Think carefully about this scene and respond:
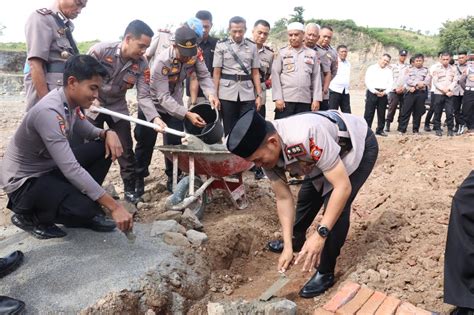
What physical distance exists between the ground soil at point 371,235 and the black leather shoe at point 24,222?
77cm

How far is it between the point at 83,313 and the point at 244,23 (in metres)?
4.16

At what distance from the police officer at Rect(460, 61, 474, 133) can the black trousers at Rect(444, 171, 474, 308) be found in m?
8.85

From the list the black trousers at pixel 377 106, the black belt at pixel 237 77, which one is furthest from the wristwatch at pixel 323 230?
the black trousers at pixel 377 106

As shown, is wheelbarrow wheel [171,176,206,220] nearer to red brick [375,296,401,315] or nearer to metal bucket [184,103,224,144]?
metal bucket [184,103,224,144]

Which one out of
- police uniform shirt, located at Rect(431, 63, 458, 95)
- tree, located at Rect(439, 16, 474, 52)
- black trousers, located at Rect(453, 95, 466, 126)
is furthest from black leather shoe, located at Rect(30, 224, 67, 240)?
tree, located at Rect(439, 16, 474, 52)

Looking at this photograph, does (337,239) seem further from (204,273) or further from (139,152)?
(139,152)

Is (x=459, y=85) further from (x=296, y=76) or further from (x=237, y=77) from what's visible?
(x=237, y=77)

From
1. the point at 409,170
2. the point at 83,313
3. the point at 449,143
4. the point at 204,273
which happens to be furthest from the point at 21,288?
the point at 449,143

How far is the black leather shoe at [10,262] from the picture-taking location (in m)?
2.73

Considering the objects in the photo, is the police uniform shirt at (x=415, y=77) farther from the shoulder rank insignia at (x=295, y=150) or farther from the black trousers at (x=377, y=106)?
the shoulder rank insignia at (x=295, y=150)

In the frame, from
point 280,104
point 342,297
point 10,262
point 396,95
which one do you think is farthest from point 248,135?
point 396,95

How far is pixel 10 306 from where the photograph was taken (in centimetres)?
237

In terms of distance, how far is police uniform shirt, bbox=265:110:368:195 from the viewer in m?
2.41

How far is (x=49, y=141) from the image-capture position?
107 inches
